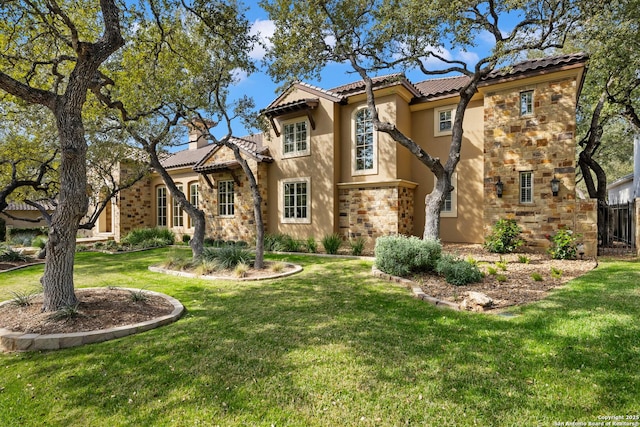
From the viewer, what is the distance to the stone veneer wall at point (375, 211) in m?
12.2

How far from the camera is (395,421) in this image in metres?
2.56

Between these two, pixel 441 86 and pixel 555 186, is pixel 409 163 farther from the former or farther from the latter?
pixel 555 186

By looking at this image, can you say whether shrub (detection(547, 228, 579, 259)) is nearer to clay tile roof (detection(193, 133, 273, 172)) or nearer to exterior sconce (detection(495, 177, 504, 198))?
exterior sconce (detection(495, 177, 504, 198))

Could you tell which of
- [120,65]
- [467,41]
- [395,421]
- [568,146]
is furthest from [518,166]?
[120,65]

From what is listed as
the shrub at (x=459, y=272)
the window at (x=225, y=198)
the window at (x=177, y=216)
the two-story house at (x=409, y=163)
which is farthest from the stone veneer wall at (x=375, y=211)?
the window at (x=177, y=216)

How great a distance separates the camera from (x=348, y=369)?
3.36 metres

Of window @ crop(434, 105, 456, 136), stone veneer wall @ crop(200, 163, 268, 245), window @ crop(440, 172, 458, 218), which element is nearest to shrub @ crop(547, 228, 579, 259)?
window @ crop(440, 172, 458, 218)

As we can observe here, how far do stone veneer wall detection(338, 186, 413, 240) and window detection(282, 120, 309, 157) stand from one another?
274cm

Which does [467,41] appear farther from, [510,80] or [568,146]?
[568,146]

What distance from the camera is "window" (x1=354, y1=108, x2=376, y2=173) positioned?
1302 centimetres

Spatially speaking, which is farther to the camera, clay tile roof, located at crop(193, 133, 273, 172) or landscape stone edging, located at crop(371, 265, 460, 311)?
clay tile roof, located at crop(193, 133, 273, 172)

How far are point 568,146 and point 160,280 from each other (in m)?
13.1

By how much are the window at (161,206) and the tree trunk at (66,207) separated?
1645cm

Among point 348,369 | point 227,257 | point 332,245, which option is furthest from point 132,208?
point 348,369
